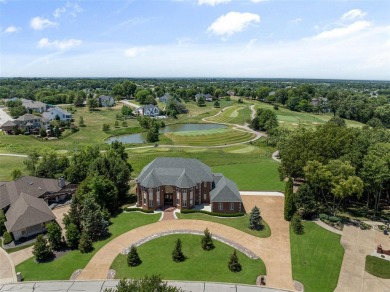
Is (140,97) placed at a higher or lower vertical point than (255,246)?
higher

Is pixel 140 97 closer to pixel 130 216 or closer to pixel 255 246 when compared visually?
pixel 130 216

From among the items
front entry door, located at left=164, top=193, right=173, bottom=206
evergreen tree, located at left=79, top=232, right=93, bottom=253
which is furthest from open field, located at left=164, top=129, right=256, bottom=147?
evergreen tree, located at left=79, top=232, right=93, bottom=253

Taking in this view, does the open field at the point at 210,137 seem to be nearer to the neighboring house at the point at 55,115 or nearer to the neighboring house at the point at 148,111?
the neighboring house at the point at 148,111

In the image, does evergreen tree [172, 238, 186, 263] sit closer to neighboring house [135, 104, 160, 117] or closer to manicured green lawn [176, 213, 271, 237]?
manicured green lawn [176, 213, 271, 237]

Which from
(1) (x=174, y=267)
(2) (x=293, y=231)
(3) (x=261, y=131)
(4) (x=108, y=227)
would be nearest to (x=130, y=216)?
(4) (x=108, y=227)

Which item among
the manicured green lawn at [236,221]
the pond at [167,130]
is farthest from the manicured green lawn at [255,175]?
the pond at [167,130]

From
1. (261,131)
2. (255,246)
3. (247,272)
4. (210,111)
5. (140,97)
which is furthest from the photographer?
(140,97)
